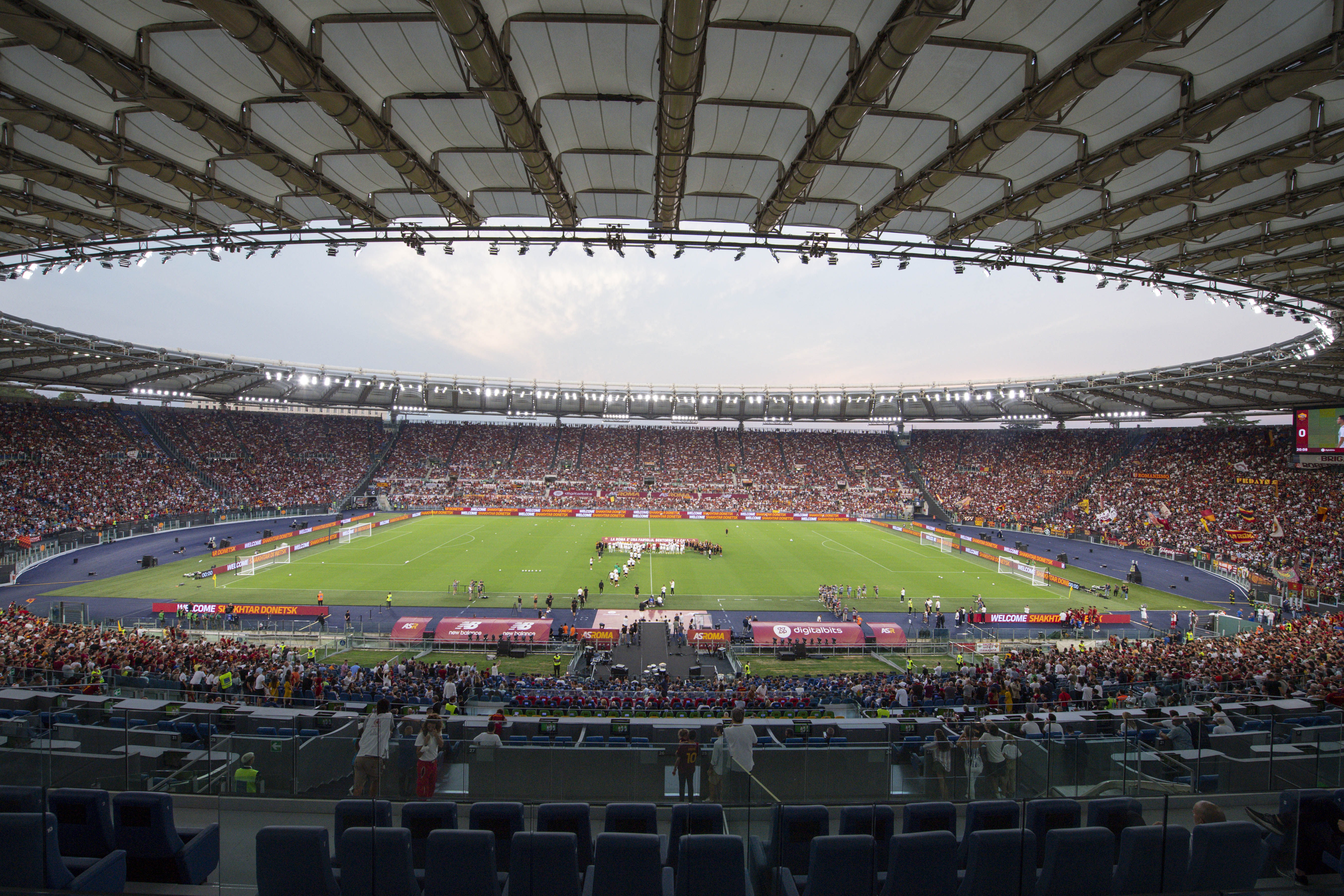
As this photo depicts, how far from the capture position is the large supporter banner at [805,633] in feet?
77.8

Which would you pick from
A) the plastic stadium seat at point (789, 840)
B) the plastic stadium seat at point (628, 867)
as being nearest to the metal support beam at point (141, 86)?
the plastic stadium seat at point (628, 867)

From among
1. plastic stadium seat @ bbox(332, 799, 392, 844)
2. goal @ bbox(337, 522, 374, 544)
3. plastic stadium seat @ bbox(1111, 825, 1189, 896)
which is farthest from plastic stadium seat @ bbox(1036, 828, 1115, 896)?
goal @ bbox(337, 522, 374, 544)

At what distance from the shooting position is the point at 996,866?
463 centimetres

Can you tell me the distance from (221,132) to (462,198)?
434cm

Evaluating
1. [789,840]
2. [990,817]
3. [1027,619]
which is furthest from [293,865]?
[1027,619]

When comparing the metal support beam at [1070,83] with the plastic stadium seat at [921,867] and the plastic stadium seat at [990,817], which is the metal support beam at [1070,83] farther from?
the plastic stadium seat at [921,867]

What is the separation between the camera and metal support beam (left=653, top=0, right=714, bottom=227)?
20.6 ft

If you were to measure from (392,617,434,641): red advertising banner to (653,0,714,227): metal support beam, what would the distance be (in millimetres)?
19729

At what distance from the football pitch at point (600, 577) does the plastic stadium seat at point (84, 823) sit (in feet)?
79.1

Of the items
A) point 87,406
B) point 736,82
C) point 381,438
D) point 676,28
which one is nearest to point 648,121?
point 736,82

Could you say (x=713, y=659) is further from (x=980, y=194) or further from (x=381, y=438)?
(x=381, y=438)

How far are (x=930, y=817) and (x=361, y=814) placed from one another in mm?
5086

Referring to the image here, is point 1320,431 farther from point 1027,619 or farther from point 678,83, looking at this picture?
point 678,83

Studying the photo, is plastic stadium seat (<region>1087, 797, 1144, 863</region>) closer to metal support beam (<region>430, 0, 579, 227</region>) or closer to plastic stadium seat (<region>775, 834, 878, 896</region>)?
plastic stadium seat (<region>775, 834, 878, 896</region>)
